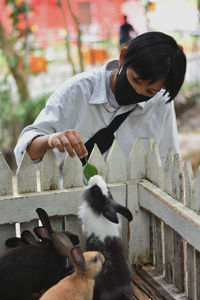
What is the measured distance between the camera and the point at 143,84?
215cm

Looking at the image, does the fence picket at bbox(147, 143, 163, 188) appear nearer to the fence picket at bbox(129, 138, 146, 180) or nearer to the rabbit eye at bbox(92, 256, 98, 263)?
the fence picket at bbox(129, 138, 146, 180)

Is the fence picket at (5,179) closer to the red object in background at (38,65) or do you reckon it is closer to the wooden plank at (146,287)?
the wooden plank at (146,287)

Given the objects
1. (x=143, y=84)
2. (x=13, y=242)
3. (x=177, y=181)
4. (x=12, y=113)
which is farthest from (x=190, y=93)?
(x=13, y=242)

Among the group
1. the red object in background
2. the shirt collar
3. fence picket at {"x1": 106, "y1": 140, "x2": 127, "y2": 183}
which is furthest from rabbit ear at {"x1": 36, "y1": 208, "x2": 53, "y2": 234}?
the red object in background

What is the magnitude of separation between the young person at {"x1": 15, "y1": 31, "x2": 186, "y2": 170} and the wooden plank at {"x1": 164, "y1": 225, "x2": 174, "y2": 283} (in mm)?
568

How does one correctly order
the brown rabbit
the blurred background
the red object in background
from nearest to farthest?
the brown rabbit, the blurred background, the red object in background

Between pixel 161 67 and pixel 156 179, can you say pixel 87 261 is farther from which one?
pixel 161 67

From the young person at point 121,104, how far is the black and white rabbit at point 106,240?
21 centimetres

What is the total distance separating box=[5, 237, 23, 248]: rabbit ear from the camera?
210 cm

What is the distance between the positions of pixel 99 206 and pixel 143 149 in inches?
21.2

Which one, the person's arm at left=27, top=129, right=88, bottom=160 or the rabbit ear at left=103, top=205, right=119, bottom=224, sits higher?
the person's arm at left=27, top=129, right=88, bottom=160

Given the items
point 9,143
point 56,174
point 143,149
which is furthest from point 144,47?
point 9,143

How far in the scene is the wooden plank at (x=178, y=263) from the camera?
211 cm

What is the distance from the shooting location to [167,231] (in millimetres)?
2207
